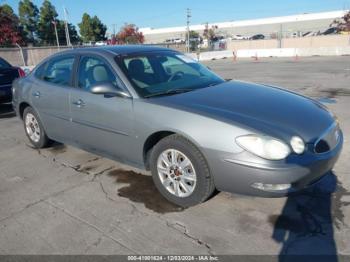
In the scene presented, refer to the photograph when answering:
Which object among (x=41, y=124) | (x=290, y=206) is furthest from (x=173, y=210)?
(x=41, y=124)

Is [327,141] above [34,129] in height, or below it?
above

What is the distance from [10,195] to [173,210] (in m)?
1.97

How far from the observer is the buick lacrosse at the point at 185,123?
10.1ft

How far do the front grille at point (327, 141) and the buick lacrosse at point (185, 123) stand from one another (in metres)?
0.01

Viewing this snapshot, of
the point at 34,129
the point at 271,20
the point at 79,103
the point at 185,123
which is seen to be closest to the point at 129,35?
the point at 271,20

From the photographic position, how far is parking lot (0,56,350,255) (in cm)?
296

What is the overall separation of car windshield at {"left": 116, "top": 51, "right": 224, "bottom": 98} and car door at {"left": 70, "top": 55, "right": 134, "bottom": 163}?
0.20m

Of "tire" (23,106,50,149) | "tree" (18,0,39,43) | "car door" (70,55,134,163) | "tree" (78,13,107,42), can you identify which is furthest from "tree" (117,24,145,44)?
"car door" (70,55,134,163)

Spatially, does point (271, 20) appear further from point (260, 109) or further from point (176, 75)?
point (260, 109)

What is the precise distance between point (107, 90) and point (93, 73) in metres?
0.68

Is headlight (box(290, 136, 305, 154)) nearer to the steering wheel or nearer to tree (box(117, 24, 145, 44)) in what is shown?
the steering wheel

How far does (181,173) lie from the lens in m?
3.53

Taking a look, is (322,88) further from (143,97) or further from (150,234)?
(150,234)

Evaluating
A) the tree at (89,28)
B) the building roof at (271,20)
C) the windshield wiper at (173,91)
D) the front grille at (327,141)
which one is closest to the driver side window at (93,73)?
the windshield wiper at (173,91)
